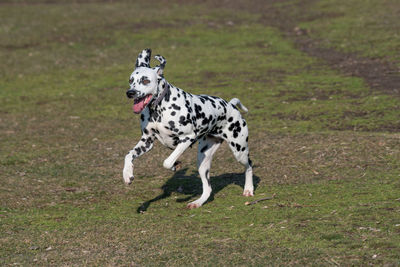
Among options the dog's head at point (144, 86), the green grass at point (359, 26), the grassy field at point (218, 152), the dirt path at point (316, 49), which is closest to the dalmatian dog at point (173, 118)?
the dog's head at point (144, 86)

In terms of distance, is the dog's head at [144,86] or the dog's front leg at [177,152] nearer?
the dog's head at [144,86]

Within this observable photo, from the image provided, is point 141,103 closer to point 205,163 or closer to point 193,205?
point 205,163

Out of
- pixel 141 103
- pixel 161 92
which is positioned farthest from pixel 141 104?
pixel 161 92

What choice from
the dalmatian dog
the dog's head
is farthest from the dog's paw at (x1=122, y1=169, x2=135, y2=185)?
the dog's head

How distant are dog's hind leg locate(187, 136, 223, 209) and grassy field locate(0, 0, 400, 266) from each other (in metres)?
0.28

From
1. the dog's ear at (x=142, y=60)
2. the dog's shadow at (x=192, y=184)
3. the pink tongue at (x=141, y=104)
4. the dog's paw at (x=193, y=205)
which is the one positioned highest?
the dog's ear at (x=142, y=60)

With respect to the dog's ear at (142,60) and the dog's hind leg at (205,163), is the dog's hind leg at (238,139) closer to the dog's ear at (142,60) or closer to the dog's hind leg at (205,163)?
the dog's hind leg at (205,163)

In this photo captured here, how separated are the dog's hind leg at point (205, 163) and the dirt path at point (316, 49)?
31.9ft

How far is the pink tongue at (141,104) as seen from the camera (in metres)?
9.38

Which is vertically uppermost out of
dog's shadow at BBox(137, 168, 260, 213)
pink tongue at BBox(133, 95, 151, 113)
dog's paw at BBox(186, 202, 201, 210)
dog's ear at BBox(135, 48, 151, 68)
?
dog's ear at BBox(135, 48, 151, 68)

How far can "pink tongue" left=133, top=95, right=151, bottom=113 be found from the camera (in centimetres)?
938

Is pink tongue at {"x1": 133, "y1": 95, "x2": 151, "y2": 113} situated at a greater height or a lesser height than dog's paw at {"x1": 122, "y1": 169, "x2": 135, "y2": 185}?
greater

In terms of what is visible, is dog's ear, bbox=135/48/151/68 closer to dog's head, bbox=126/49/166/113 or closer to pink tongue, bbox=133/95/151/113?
dog's head, bbox=126/49/166/113

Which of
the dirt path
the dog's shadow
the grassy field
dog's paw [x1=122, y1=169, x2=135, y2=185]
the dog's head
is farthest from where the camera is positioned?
the dirt path
